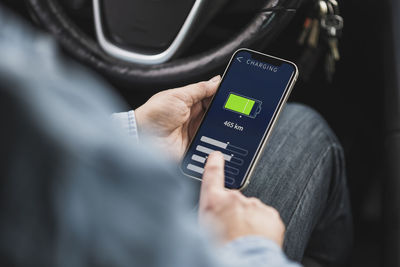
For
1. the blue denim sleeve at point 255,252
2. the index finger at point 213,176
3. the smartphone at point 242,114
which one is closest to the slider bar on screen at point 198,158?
the smartphone at point 242,114

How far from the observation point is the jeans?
A: 0.73m

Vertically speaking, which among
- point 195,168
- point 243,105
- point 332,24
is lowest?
point 195,168

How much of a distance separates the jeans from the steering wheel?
0.51 ft

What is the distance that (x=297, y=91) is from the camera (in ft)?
3.70

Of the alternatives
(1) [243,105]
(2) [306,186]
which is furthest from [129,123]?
(2) [306,186]

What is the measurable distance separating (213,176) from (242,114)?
0.55 ft

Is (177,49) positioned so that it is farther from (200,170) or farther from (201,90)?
(200,170)

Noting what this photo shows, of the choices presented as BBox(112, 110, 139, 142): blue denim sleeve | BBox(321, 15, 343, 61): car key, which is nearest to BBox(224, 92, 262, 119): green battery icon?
BBox(112, 110, 139, 142): blue denim sleeve

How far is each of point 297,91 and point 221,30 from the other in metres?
0.29

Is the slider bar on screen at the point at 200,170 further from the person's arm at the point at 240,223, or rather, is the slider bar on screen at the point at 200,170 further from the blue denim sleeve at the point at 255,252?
the blue denim sleeve at the point at 255,252

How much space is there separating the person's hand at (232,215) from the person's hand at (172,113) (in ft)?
0.57

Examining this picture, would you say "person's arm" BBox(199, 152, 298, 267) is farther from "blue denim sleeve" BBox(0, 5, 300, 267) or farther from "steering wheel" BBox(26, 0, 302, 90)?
"steering wheel" BBox(26, 0, 302, 90)

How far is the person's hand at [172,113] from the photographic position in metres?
0.73

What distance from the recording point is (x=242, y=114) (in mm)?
719
